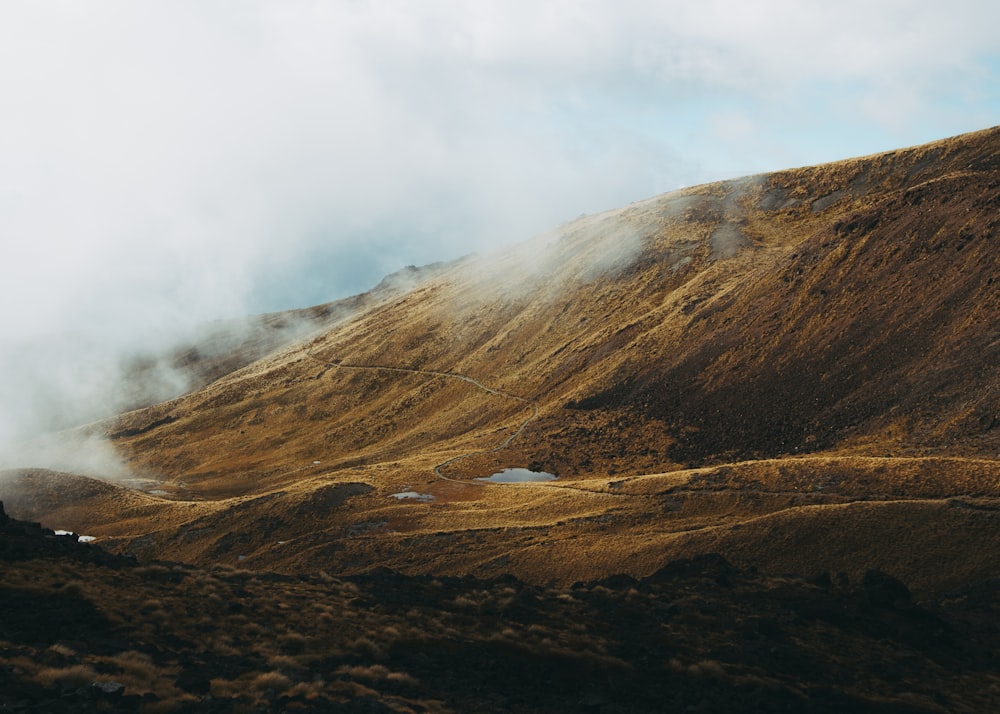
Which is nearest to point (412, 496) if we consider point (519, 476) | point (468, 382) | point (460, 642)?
point (519, 476)

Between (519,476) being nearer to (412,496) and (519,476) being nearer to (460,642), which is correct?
(412,496)

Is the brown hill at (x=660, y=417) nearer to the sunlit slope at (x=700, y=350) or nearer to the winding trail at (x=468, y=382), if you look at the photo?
the sunlit slope at (x=700, y=350)

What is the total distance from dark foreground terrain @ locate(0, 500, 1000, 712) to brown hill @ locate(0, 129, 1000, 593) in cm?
1185

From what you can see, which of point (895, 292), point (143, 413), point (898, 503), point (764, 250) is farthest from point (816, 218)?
point (143, 413)

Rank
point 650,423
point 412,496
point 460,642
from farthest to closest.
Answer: point 650,423, point 412,496, point 460,642

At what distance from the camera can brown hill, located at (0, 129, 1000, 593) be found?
5806 cm

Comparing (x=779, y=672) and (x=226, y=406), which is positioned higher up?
(x=226, y=406)

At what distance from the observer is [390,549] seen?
66.2 metres

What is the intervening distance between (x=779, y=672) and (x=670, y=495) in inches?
1481

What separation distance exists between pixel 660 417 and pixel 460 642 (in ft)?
245

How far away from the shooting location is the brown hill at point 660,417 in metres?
58.1

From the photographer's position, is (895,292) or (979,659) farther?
(895,292)

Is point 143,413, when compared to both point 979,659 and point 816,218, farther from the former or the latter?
point 979,659

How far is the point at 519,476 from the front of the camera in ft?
313
